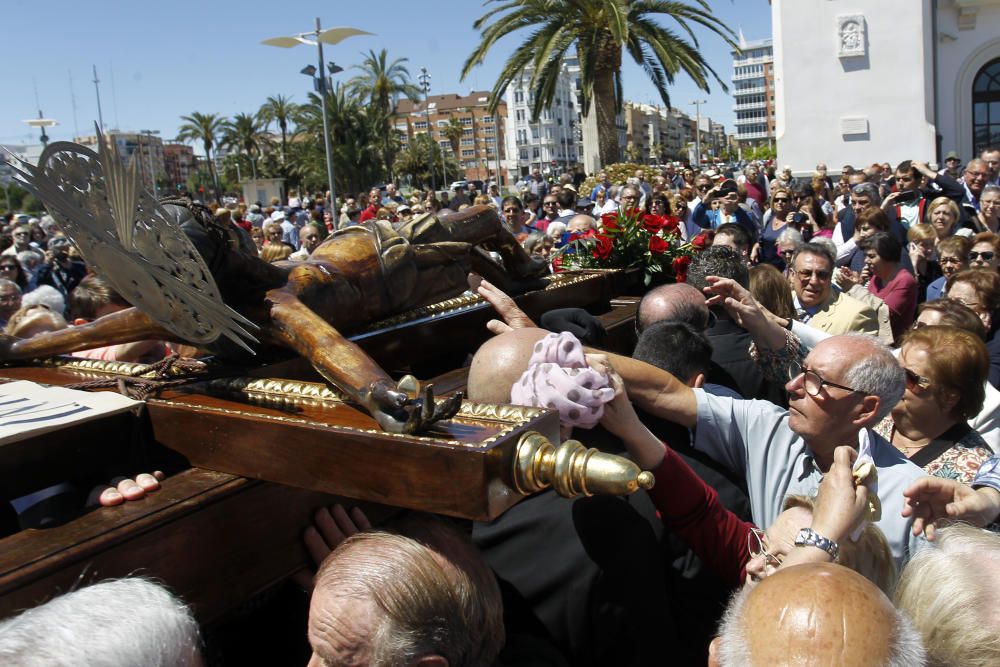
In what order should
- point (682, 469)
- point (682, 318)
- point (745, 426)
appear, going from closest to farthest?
point (682, 469) < point (745, 426) < point (682, 318)

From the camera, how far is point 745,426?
2.39 meters

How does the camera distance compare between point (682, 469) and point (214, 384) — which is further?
point (214, 384)

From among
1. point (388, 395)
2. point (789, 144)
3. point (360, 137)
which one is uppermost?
point (360, 137)

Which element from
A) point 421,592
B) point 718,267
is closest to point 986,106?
point 718,267

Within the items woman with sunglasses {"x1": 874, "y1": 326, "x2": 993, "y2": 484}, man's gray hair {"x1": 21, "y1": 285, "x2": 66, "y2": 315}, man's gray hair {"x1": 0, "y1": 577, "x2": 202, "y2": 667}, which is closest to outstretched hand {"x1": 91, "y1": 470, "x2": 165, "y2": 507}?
man's gray hair {"x1": 0, "y1": 577, "x2": 202, "y2": 667}

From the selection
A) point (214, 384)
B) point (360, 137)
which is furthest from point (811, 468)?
point (360, 137)

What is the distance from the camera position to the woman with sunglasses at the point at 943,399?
2.58 m

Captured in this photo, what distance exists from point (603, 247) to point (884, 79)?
15368 mm

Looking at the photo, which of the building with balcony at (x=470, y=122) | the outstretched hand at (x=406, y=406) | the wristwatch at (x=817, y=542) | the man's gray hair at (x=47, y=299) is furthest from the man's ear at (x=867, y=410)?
the building with balcony at (x=470, y=122)

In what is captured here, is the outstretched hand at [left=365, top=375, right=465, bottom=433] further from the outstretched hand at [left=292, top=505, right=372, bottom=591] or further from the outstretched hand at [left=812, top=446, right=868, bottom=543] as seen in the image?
the outstretched hand at [left=812, top=446, right=868, bottom=543]

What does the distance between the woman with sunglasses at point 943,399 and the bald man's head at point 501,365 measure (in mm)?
1438

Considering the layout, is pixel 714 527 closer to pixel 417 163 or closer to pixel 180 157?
pixel 417 163

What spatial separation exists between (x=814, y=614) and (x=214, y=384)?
1.52 metres

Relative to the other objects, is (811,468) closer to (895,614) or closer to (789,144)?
(895,614)
